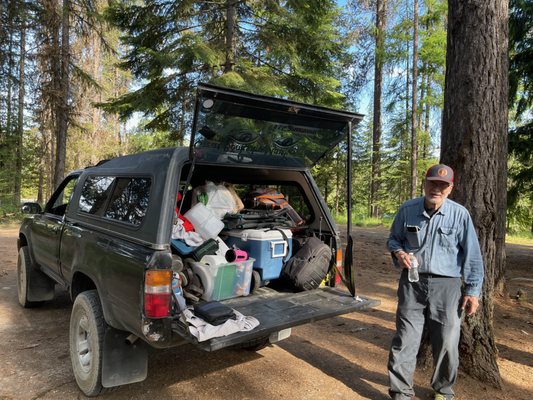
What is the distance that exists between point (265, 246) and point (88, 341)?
1.65 m

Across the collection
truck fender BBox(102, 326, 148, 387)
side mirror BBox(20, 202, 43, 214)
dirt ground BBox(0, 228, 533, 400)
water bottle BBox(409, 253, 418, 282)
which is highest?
side mirror BBox(20, 202, 43, 214)

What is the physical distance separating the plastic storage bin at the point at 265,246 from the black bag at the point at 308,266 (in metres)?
0.11

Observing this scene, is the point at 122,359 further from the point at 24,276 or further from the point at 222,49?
the point at 222,49

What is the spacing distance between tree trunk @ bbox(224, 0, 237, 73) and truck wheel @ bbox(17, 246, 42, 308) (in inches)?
270

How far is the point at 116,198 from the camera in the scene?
3.47 m

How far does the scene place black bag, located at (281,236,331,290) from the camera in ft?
12.2

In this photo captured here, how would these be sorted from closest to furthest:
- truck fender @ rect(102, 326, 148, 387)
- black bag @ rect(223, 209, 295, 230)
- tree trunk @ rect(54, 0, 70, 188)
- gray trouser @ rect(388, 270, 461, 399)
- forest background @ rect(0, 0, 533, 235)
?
truck fender @ rect(102, 326, 148, 387), gray trouser @ rect(388, 270, 461, 399), black bag @ rect(223, 209, 295, 230), forest background @ rect(0, 0, 533, 235), tree trunk @ rect(54, 0, 70, 188)

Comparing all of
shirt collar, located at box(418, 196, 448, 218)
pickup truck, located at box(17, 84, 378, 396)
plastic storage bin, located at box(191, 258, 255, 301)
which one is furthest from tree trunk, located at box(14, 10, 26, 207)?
shirt collar, located at box(418, 196, 448, 218)

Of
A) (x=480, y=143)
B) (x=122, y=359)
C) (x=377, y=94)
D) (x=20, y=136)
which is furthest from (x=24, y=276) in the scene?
(x=377, y=94)

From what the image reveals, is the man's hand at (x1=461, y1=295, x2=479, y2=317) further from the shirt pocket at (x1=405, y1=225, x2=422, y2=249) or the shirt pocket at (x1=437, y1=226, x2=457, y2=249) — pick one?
the shirt pocket at (x1=405, y1=225, x2=422, y2=249)

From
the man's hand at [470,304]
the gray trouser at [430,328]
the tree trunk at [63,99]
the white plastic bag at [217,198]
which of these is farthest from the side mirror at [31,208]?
the tree trunk at [63,99]

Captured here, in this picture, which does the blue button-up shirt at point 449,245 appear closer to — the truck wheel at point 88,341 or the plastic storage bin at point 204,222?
the plastic storage bin at point 204,222

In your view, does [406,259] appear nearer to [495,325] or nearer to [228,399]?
[228,399]

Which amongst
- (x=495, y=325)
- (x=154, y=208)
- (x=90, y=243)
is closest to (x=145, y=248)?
(x=154, y=208)
